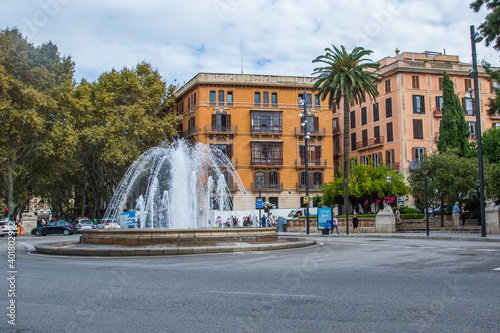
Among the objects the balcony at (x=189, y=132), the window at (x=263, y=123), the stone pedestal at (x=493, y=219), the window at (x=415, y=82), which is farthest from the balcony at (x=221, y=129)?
the stone pedestal at (x=493, y=219)

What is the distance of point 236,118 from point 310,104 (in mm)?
9666

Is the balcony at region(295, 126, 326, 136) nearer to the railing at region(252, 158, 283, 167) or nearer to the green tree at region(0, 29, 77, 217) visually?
the railing at region(252, 158, 283, 167)

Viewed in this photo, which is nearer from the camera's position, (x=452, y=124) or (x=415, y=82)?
(x=452, y=124)

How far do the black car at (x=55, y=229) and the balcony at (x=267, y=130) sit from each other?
81.6 ft

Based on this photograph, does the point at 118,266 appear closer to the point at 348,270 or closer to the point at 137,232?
the point at 137,232

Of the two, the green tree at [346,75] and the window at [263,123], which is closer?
the green tree at [346,75]

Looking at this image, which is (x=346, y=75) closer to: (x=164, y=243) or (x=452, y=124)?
(x=452, y=124)

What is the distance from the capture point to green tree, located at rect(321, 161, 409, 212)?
43156 millimetres

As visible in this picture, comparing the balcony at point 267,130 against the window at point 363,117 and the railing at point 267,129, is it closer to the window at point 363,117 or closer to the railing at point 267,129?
the railing at point 267,129

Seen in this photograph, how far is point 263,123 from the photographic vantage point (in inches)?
2276

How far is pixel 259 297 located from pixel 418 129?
2006 inches

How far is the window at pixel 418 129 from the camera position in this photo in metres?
53.5

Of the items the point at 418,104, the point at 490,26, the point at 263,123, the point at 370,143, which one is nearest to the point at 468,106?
the point at 418,104

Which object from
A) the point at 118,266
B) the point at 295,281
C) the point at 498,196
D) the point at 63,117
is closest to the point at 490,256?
the point at 295,281
